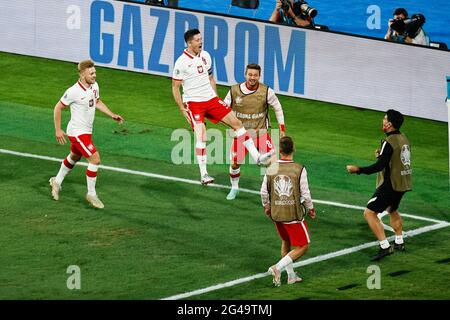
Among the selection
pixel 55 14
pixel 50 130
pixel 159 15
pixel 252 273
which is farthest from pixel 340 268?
pixel 55 14

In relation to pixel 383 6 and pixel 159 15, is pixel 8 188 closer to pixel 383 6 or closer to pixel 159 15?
pixel 159 15

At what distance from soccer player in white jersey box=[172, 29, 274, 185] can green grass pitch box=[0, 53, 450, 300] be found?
862 mm

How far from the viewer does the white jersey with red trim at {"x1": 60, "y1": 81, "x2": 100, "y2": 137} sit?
1958cm

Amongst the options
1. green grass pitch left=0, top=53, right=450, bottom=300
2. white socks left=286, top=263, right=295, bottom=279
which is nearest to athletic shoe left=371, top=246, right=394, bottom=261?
green grass pitch left=0, top=53, right=450, bottom=300

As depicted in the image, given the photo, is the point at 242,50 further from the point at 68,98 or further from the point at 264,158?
the point at 68,98

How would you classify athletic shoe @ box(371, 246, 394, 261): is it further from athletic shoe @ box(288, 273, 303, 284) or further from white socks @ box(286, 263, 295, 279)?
white socks @ box(286, 263, 295, 279)

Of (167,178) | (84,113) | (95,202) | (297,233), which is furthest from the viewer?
(167,178)

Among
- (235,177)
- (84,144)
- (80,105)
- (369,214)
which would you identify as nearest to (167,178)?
(235,177)

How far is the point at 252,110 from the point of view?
20312 millimetres

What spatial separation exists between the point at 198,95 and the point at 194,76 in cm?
32

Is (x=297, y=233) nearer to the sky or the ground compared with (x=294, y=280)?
nearer to the sky

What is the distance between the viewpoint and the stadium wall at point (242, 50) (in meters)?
25.6

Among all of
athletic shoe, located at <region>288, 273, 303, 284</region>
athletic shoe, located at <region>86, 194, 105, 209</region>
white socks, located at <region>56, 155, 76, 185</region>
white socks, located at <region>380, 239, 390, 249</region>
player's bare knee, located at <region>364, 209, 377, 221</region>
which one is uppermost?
white socks, located at <region>56, 155, 76, 185</region>

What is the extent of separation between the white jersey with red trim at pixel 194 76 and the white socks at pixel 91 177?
2039 millimetres
